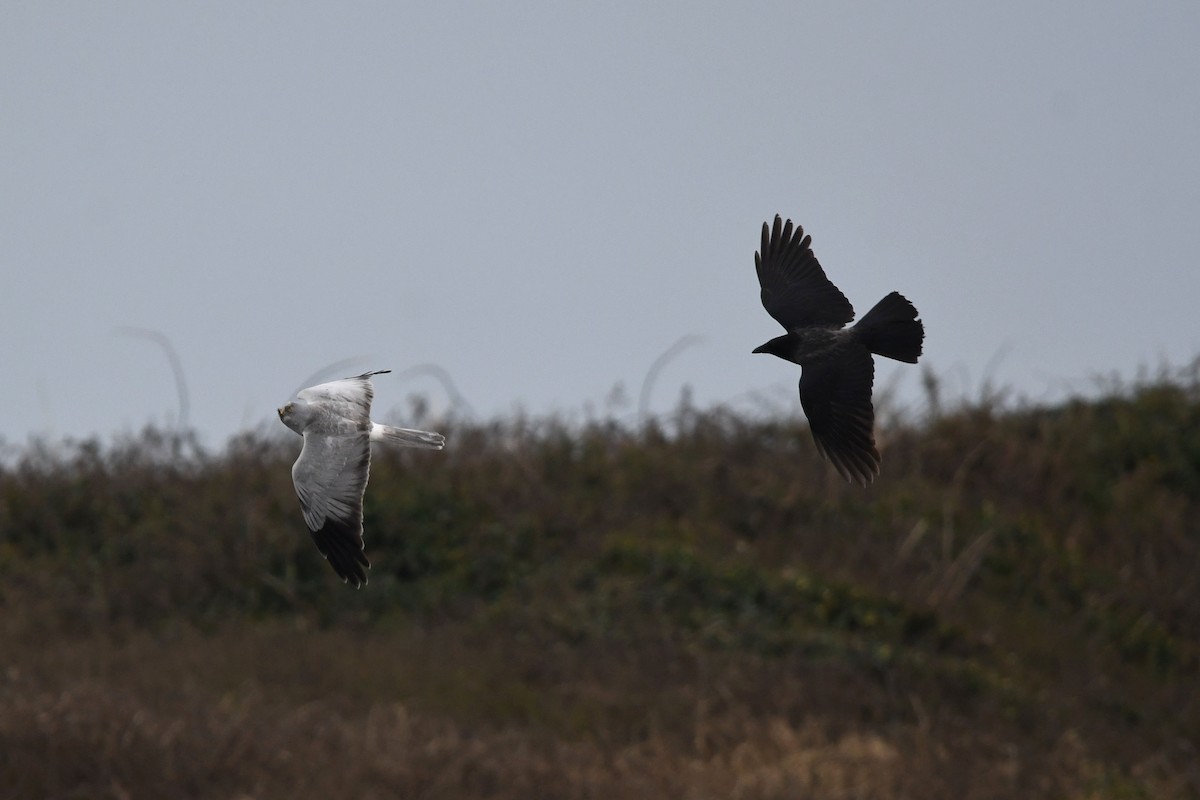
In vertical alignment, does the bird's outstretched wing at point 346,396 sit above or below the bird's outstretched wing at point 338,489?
above

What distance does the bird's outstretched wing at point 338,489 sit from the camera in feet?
6.72

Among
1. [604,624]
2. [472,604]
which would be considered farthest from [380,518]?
[604,624]

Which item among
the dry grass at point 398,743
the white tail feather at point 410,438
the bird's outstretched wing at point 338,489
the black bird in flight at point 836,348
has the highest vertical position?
the black bird in flight at point 836,348

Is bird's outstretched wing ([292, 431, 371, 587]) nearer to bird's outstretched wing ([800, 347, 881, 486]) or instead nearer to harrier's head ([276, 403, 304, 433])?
harrier's head ([276, 403, 304, 433])

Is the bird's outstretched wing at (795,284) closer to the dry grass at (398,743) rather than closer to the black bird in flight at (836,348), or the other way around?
the black bird in flight at (836,348)

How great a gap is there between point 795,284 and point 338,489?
0.89 metres

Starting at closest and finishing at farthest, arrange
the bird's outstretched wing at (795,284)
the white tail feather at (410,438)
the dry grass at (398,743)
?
the white tail feather at (410,438)
the bird's outstretched wing at (795,284)
the dry grass at (398,743)

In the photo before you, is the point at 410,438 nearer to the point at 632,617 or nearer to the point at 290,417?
the point at 290,417

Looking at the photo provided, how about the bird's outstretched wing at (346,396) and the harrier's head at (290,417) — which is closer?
the harrier's head at (290,417)

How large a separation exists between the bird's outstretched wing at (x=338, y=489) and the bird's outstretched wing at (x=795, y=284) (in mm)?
A: 672

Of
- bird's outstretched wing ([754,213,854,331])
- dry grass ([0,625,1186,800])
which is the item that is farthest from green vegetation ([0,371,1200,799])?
bird's outstretched wing ([754,213,854,331])

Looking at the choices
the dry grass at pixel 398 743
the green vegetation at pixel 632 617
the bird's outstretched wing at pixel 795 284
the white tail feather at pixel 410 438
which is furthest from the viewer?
the green vegetation at pixel 632 617

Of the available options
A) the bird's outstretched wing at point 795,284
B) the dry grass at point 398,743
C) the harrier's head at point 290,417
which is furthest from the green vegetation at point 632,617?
the harrier's head at point 290,417

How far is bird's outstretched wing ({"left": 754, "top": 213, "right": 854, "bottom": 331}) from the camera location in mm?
2264
